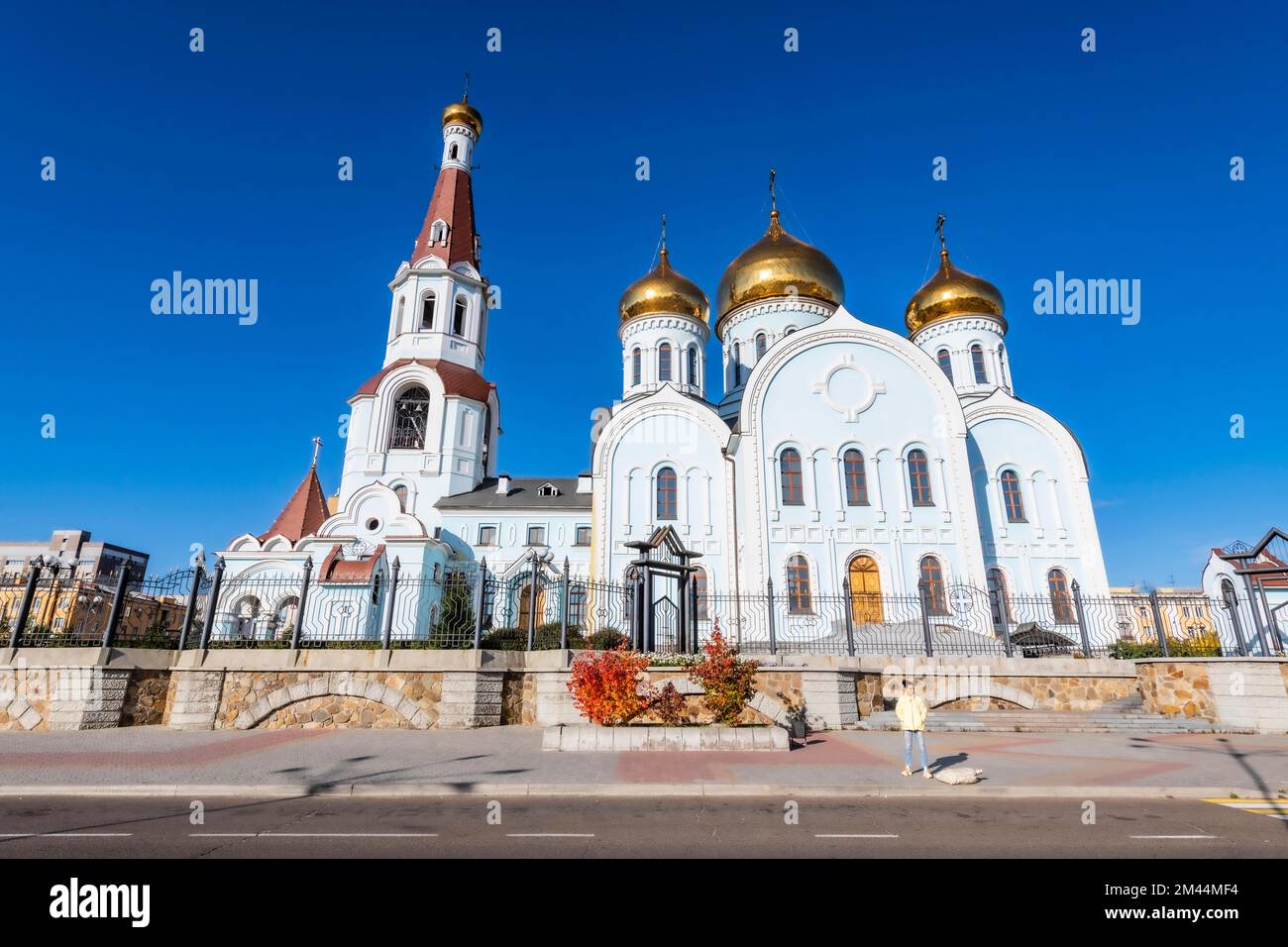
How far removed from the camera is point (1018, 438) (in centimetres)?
2642

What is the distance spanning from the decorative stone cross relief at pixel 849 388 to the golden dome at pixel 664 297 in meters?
10.0

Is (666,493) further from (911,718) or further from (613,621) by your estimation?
(911,718)

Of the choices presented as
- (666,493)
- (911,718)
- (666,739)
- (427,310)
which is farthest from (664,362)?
(911,718)

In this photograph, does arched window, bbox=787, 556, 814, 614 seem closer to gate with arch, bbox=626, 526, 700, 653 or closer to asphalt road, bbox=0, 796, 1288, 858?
gate with arch, bbox=626, 526, 700, 653

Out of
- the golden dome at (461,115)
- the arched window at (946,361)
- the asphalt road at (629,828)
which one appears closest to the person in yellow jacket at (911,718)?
the asphalt road at (629,828)

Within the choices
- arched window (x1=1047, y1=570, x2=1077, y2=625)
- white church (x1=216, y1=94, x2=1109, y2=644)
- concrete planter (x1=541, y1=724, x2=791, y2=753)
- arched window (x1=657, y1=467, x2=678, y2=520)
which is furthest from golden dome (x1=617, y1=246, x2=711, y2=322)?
concrete planter (x1=541, y1=724, x2=791, y2=753)

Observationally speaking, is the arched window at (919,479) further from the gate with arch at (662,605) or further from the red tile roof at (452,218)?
the red tile roof at (452,218)

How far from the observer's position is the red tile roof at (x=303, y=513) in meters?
29.6

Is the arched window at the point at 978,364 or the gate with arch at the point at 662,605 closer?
the gate with arch at the point at 662,605

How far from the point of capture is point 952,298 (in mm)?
31141
